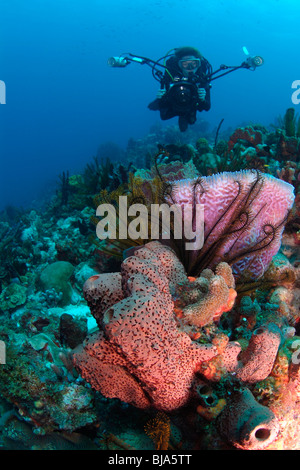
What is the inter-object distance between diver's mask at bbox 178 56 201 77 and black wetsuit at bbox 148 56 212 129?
0.49 feet

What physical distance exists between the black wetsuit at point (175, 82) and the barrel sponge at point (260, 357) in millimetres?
8561

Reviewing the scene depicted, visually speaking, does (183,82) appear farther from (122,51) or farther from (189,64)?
(122,51)

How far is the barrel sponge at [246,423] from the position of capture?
1249 millimetres

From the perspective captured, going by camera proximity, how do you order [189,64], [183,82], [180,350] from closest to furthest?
1. [180,350]
2. [183,82]
3. [189,64]

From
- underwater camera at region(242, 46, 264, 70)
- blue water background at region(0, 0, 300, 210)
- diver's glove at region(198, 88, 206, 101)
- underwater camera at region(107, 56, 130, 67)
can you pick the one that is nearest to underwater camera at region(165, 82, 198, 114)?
diver's glove at region(198, 88, 206, 101)

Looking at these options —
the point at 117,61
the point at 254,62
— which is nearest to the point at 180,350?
the point at 117,61

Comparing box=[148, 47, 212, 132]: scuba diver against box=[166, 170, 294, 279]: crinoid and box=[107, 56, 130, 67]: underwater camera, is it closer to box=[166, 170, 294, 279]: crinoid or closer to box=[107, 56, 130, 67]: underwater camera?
box=[107, 56, 130, 67]: underwater camera

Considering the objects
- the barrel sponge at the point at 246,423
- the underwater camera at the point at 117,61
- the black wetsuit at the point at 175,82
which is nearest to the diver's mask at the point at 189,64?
the black wetsuit at the point at 175,82

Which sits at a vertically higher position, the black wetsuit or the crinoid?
the black wetsuit

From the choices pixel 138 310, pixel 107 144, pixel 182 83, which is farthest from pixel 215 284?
pixel 107 144

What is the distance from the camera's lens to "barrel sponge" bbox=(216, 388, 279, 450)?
1.25 m

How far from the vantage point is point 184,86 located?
838 centimetres

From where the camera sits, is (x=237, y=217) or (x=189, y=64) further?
(x=189, y=64)

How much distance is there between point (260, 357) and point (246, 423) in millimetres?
419
